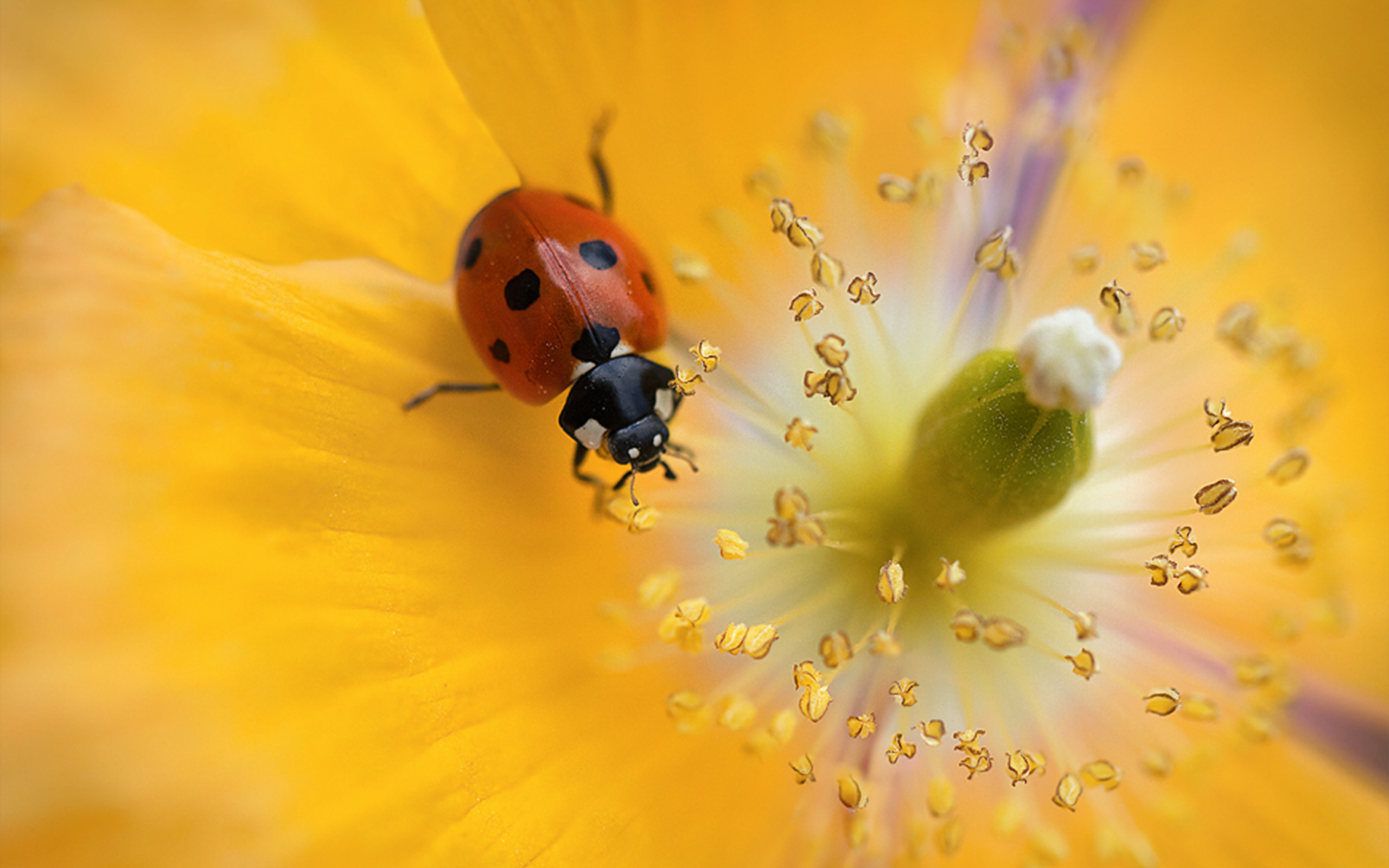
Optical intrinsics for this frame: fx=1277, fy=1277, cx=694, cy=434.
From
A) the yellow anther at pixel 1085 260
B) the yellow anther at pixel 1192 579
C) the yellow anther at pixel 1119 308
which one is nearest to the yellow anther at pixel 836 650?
the yellow anther at pixel 1192 579

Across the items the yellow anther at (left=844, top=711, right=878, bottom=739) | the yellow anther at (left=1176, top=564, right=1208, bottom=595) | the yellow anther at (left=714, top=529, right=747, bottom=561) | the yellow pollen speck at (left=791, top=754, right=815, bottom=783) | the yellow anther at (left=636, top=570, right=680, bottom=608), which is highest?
the yellow anther at (left=1176, top=564, right=1208, bottom=595)

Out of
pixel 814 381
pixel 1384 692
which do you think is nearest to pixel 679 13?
pixel 814 381

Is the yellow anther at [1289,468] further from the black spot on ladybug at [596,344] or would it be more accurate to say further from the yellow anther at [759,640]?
the black spot on ladybug at [596,344]

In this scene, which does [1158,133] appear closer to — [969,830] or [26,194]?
[969,830]

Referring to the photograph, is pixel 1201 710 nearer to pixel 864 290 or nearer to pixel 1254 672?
pixel 1254 672

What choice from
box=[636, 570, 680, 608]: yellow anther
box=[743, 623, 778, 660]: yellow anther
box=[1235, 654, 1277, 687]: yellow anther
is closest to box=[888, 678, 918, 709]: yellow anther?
box=[743, 623, 778, 660]: yellow anther

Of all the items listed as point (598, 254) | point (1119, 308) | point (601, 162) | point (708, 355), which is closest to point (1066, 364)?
point (1119, 308)

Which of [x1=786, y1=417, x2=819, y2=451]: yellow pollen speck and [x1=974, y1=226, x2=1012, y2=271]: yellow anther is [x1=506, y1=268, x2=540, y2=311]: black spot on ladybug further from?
[x1=974, y1=226, x2=1012, y2=271]: yellow anther
